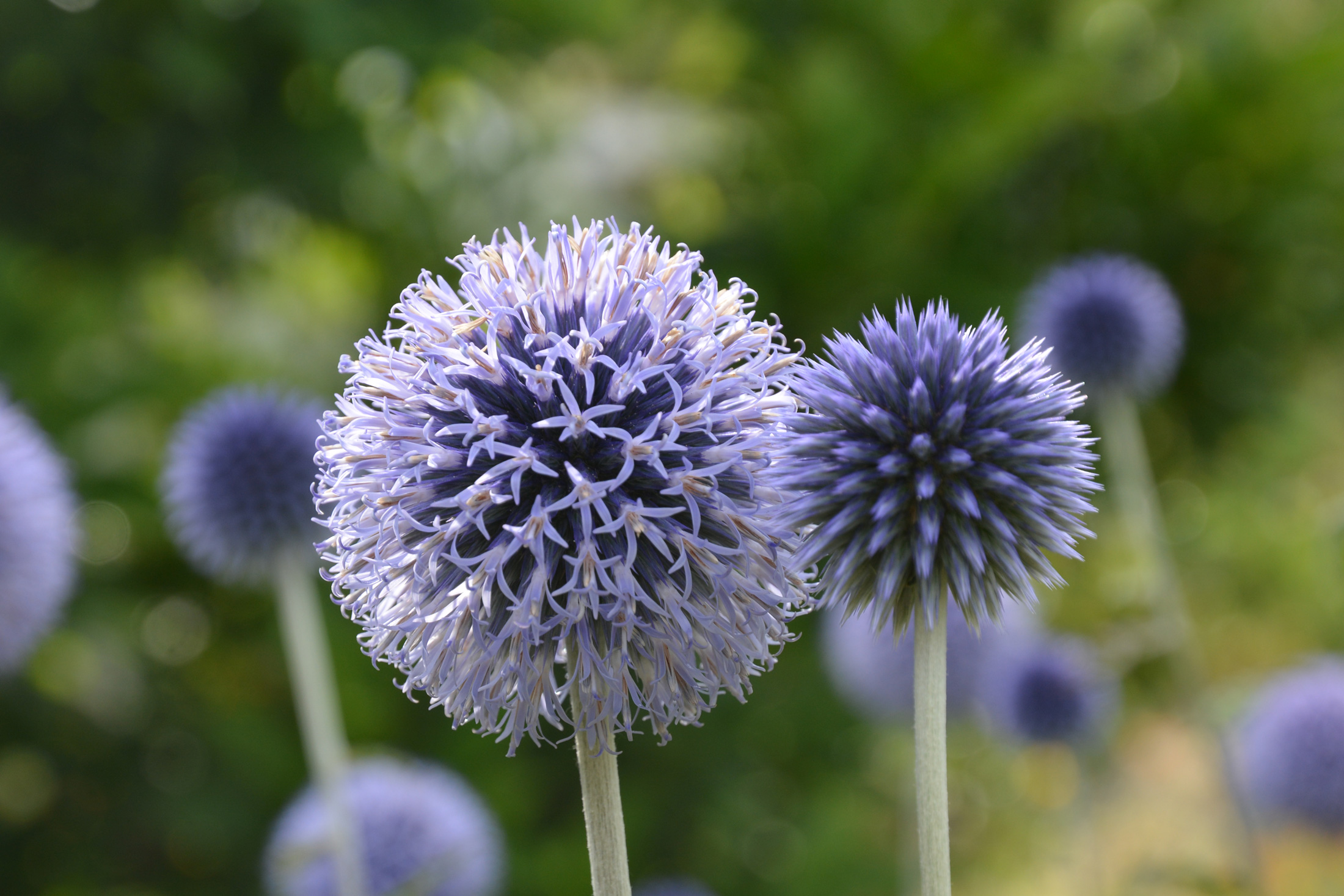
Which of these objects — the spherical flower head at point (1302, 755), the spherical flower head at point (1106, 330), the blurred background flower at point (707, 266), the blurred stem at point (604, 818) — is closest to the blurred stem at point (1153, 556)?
the spherical flower head at point (1106, 330)

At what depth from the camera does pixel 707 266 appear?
7.40 m

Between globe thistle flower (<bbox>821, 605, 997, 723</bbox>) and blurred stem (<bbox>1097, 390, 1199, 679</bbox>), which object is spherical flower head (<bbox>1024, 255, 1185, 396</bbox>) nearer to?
blurred stem (<bbox>1097, 390, 1199, 679</bbox>)

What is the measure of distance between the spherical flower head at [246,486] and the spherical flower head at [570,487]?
5.36ft

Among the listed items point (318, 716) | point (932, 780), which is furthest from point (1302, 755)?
point (932, 780)

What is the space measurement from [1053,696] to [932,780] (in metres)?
2.76

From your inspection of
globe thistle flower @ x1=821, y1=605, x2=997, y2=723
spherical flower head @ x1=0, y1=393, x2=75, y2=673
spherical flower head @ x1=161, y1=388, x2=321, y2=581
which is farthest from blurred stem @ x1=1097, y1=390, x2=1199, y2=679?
spherical flower head @ x1=0, y1=393, x2=75, y2=673

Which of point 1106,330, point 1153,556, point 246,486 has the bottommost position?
point 1153,556

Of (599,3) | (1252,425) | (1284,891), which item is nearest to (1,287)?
(599,3)

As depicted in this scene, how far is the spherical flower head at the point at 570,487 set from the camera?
1195mm

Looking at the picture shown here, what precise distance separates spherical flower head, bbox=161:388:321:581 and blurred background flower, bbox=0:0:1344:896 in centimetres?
270

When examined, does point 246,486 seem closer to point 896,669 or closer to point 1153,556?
point 896,669

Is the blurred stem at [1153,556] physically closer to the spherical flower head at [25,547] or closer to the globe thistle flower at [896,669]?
the globe thistle flower at [896,669]

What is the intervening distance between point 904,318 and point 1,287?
5925 mm

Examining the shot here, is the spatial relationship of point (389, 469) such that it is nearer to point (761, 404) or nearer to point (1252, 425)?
point (761, 404)
